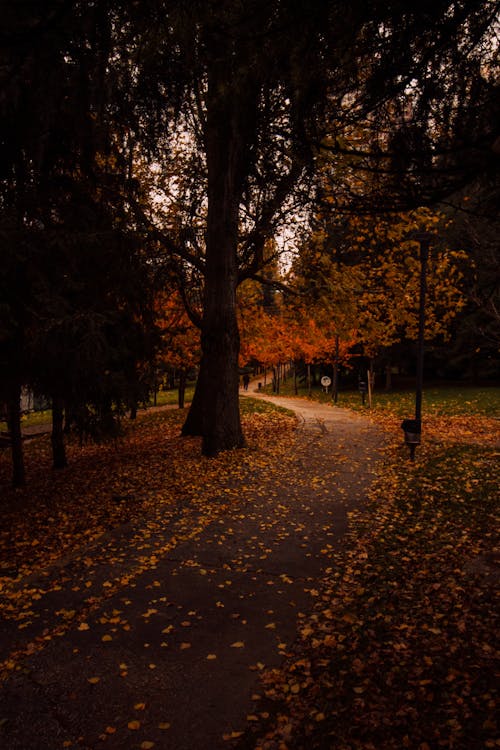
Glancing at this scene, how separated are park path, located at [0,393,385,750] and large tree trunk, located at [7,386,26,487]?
4115mm

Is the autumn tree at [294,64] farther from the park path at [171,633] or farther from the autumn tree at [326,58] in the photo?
the park path at [171,633]

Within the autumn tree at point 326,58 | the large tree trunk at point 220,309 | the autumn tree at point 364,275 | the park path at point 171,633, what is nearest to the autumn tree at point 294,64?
the autumn tree at point 326,58

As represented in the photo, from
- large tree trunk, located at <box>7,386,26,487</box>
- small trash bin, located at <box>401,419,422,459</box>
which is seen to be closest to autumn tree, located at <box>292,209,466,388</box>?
small trash bin, located at <box>401,419,422,459</box>

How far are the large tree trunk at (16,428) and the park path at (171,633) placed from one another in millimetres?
4115

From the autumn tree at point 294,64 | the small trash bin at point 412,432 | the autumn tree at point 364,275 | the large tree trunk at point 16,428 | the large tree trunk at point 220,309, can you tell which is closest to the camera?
the autumn tree at point 294,64

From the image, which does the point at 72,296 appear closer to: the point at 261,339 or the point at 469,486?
the point at 469,486

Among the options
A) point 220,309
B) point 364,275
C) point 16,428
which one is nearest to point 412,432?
point 364,275

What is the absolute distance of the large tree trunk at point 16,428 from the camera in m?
9.45

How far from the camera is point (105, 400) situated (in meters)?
10.1

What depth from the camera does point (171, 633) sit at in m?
4.29

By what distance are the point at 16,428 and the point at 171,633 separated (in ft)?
23.8

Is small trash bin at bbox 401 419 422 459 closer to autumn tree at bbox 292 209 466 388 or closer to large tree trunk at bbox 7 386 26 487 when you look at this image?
autumn tree at bbox 292 209 466 388

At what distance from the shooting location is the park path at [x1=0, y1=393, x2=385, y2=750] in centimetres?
322

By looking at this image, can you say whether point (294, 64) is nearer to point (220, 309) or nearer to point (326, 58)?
point (326, 58)
